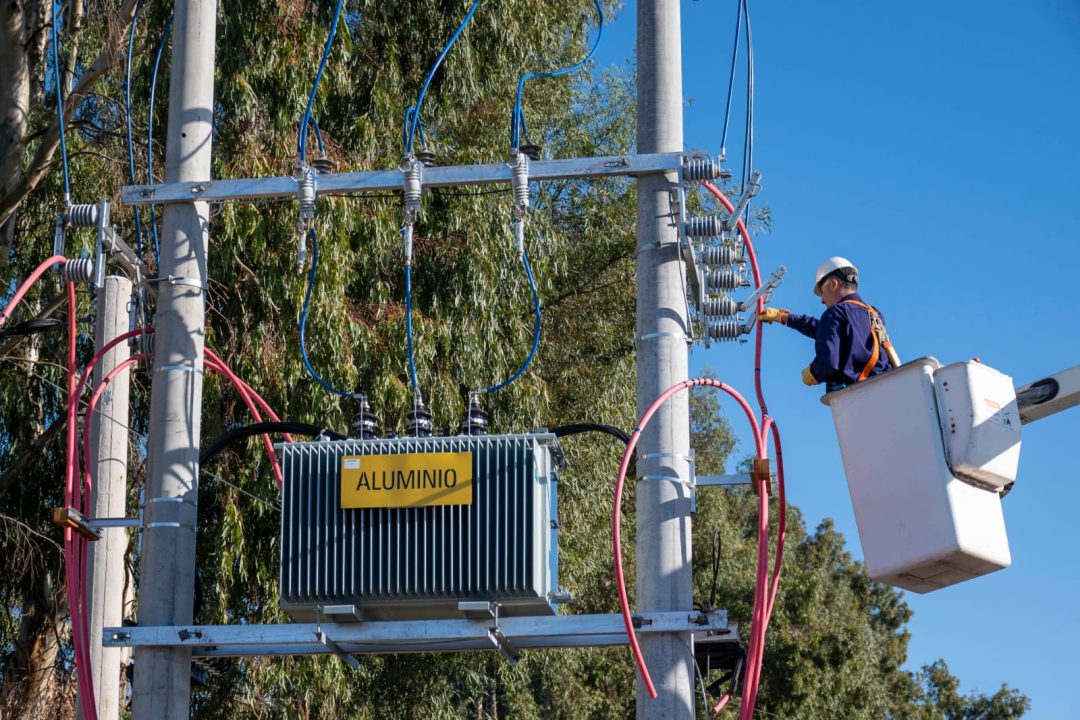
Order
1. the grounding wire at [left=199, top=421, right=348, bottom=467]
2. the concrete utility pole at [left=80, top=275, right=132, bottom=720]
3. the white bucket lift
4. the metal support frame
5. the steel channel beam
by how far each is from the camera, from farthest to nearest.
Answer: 1. the concrete utility pole at [left=80, top=275, right=132, bottom=720]
2. the grounding wire at [left=199, top=421, right=348, bottom=467]
3. the steel channel beam
4. the metal support frame
5. the white bucket lift

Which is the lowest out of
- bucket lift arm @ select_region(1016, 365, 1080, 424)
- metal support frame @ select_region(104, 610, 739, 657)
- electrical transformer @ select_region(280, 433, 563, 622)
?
metal support frame @ select_region(104, 610, 739, 657)

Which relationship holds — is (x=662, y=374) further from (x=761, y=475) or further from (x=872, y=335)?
(x=872, y=335)

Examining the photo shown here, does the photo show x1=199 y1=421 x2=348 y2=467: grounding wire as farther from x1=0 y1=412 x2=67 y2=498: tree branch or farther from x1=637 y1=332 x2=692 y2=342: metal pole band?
x1=0 y1=412 x2=67 y2=498: tree branch

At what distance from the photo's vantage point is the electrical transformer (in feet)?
21.3

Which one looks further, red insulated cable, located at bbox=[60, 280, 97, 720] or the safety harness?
the safety harness

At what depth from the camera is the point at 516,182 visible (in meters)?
7.11

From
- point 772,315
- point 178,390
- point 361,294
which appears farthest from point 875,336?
point 361,294

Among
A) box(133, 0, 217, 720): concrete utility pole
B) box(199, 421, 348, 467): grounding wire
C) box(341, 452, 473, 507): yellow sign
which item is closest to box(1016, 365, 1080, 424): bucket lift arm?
box(341, 452, 473, 507): yellow sign

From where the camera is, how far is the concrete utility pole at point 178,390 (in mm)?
6859

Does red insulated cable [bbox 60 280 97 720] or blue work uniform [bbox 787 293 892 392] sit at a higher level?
blue work uniform [bbox 787 293 892 392]

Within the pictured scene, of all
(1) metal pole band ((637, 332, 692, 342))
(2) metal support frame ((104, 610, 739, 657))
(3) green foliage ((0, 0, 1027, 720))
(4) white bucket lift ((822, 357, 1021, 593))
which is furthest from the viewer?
(3) green foliage ((0, 0, 1027, 720))

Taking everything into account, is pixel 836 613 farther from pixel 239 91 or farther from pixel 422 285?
pixel 239 91

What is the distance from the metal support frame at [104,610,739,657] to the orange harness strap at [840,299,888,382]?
4.60 ft

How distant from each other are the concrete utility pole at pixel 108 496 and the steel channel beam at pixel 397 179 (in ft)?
9.10
